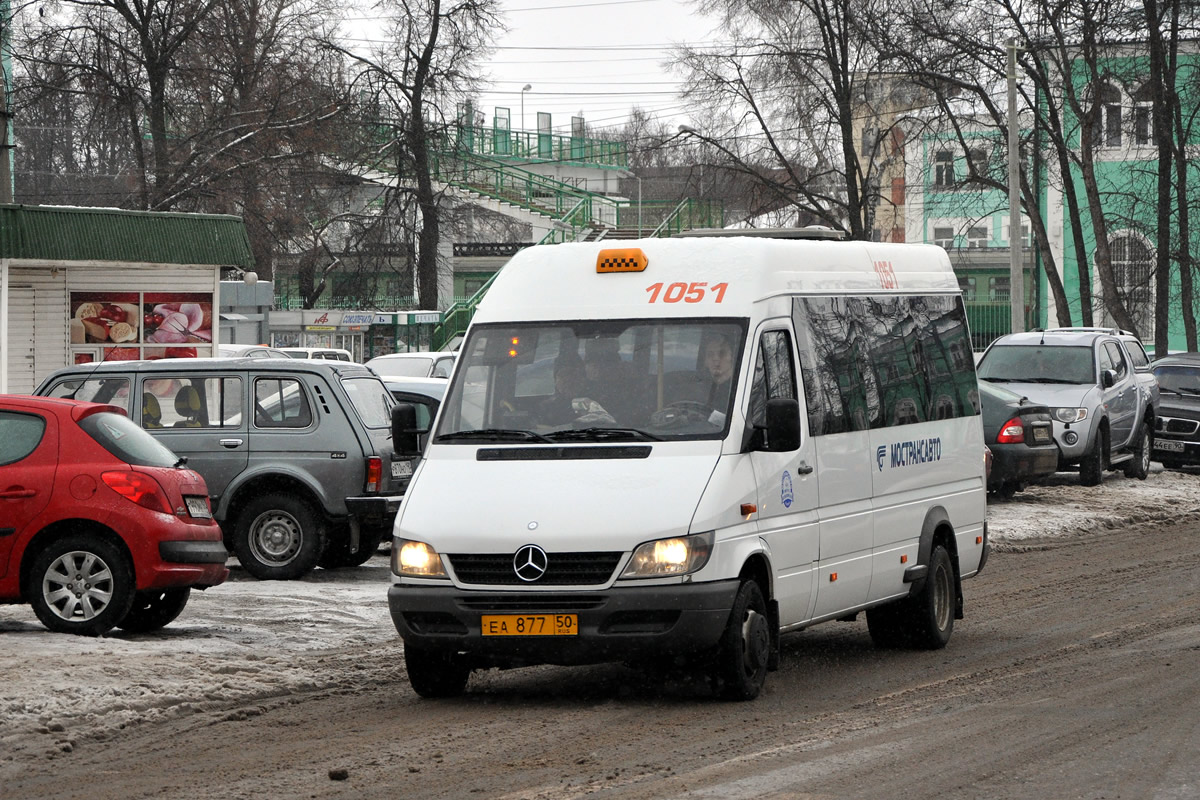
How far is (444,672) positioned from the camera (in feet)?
29.8

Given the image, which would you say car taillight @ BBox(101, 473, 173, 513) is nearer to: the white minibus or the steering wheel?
the white minibus

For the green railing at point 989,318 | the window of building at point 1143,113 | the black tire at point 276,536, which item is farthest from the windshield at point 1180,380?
the green railing at point 989,318

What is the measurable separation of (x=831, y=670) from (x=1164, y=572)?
6.30 m

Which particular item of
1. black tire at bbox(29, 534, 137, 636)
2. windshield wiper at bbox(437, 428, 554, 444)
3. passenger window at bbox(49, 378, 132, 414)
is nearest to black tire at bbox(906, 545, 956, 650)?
windshield wiper at bbox(437, 428, 554, 444)

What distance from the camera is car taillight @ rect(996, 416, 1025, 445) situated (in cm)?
2191

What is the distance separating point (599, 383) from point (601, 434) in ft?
1.22

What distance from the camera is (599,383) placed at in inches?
363

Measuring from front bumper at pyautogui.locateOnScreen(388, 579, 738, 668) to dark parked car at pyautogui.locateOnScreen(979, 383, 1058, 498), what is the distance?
46.3ft

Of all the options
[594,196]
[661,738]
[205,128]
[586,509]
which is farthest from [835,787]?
[594,196]

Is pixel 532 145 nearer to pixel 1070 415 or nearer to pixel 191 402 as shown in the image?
pixel 1070 415

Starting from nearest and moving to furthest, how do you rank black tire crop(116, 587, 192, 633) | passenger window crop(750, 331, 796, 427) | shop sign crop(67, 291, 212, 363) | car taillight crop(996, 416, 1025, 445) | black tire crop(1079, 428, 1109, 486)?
passenger window crop(750, 331, 796, 427)
black tire crop(116, 587, 192, 633)
car taillight crop(996, 416, 1025, 445)
black tire crop(1079, 428, 1109, 486)
shop sign crop(67, 291, 212, 363)

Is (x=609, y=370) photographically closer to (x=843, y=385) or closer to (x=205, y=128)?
(x=843, y=385)

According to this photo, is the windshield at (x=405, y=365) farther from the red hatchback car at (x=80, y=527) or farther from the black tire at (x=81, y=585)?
the black tire at (x=81, y=585)

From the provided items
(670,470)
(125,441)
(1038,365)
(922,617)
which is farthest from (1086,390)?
(670,470)
